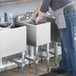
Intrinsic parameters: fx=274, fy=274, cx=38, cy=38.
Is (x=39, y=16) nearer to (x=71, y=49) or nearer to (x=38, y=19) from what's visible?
(x=38, y=19)

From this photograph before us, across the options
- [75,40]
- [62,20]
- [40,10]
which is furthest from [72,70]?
[40,10]

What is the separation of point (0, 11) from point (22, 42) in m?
0.65

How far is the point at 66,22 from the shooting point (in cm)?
366

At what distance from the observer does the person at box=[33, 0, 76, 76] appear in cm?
362

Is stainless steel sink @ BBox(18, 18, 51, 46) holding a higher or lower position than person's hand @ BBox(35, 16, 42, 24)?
lower

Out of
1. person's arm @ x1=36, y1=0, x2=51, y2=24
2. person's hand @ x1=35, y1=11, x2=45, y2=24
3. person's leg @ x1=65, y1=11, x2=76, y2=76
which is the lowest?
person's leg @ x1=65, y1=11, x2=76, y2=76

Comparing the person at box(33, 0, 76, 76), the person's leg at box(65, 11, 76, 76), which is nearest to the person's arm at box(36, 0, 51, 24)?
the person at box(33, 0, 76, 76)

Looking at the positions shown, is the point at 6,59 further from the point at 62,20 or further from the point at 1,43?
the point at 62,20

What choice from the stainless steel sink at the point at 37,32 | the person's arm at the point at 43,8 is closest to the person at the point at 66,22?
the person's arm at the point at 43,8

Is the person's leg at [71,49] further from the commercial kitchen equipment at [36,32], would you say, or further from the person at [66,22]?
the commercial kitchen equipment at [36,32]

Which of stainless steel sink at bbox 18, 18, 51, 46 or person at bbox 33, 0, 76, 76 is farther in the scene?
stainless steel sink at bbox 18, 18, 51, 46

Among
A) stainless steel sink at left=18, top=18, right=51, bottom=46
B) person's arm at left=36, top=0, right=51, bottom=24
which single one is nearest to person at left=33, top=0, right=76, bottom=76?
person's arm at left=36, top=0, right=51, bottom=24

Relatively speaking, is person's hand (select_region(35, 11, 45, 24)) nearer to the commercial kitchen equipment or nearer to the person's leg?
the commercial kitchen equipment

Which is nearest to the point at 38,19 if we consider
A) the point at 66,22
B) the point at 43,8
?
the point at 43,8
